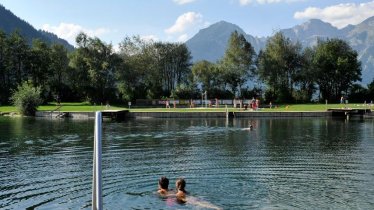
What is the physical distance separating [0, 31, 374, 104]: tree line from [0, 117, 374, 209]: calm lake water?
61.6 meters

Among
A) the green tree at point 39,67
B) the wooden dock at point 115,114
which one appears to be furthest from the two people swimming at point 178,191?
the green tree at point 39,67

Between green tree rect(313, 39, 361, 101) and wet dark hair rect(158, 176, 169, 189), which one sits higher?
green tree rect(313, 39, 361, 101)

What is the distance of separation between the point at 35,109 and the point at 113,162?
59536 millimetres

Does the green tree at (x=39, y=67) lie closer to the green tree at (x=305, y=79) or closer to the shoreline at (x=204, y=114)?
the shoreline at (x=204, y=114)

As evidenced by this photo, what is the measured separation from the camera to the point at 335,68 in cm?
11231

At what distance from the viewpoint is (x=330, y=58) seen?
112 m

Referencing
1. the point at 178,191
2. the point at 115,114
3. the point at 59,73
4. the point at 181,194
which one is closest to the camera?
the point at 181,194

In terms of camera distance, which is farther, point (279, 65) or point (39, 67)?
point (39, 67)

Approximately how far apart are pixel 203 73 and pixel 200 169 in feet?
285

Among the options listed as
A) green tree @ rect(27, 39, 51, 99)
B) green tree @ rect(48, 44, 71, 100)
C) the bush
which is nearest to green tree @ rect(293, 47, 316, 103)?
green tree @ rect(48, 44, 71, 100)

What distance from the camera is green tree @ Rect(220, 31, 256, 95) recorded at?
113375 millimetres

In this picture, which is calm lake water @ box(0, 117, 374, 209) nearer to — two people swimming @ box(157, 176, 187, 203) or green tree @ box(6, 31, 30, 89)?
two people swimming @ box(157, 176, 187, 203)

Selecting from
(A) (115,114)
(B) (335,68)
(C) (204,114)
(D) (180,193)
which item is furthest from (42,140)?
(B) (335,68)

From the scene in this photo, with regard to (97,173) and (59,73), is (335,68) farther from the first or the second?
(97,173)
